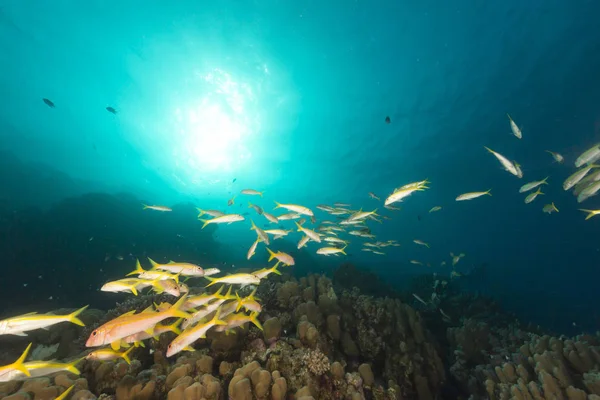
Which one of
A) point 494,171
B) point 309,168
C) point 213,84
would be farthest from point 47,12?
point 494,171

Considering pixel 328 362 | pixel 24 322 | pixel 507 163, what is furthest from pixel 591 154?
pixel 24 322

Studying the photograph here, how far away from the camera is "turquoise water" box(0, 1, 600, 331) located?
1702 centimetres

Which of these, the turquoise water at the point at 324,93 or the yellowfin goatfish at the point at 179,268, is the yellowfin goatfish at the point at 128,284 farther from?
the turquoise water at the point at 324,93

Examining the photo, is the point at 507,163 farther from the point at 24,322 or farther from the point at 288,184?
the point at 288,184

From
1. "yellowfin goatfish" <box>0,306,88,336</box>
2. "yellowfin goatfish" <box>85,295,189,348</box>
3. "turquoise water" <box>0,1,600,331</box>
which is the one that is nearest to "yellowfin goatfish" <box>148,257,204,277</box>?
"yellowfin goatfish" <box>0,306,88,336</box>

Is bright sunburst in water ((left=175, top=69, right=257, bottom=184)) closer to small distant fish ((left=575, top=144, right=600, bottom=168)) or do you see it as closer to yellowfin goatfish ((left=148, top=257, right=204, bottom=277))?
yellowfin goatfish ((left=148, top=257, right=204, bottom=277))

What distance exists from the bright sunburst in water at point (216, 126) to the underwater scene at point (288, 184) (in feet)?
1.11

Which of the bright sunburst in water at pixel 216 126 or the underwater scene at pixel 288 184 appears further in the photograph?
→ the bright sunburst in water at pixel 216 126

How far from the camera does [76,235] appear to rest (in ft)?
51.5

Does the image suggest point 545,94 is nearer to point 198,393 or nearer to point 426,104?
point 426,104

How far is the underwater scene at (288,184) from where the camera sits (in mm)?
3398

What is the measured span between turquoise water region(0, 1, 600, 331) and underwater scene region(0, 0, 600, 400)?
0.19m

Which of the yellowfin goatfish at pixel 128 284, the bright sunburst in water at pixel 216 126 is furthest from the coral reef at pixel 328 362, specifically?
Answer: the bright sunburst in water at pixel 216 126

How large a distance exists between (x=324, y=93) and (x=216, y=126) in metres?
14.5
